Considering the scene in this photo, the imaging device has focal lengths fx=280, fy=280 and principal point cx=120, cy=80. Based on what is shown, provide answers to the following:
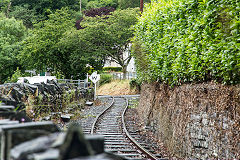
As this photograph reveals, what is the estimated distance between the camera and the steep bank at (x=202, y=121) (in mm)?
→ 4566

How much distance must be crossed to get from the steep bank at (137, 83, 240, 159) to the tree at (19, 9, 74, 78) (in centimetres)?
2939

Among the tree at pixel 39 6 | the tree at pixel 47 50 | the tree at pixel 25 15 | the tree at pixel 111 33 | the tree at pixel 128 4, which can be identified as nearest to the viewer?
the tree at pixel 111 33

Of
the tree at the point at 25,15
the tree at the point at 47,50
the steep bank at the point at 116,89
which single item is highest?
the tree at the point at 25,15

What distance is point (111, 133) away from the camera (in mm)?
9766

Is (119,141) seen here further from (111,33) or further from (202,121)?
(111,33)

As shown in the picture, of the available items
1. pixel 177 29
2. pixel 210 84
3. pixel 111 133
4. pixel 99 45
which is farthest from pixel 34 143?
pixel 99 45

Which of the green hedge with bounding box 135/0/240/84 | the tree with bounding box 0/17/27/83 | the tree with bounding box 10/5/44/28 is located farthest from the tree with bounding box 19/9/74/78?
the green hedge with bounding box 135/0/240/84

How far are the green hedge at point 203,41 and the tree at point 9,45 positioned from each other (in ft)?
104

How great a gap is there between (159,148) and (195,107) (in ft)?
8.17

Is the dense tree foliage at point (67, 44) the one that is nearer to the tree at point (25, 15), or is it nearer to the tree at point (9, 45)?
the tree at point (9, 45)

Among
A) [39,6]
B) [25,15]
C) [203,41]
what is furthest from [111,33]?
[39,6]

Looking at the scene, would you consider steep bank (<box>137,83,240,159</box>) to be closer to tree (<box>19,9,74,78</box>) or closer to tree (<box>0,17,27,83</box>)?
tree (<box>19,9,74,78</box>)

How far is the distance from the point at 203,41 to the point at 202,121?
64.2 inches

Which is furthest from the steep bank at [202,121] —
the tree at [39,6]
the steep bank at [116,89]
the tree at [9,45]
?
the tree at [39,6]
